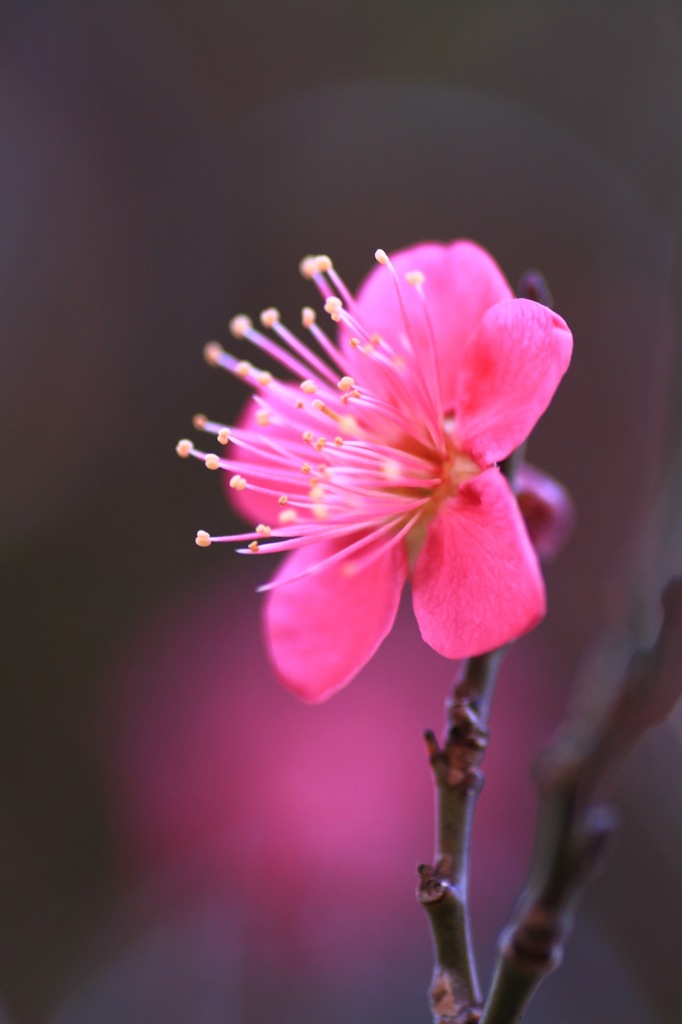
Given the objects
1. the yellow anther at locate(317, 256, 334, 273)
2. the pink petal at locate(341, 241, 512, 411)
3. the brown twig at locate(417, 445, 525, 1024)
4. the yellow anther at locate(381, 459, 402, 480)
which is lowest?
the brown twig at locate(417, 445, 525, 1024)

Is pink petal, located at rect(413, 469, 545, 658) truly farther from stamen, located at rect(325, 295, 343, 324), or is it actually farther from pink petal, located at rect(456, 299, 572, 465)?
stamen, located at rect(325, 295, 343, 324)

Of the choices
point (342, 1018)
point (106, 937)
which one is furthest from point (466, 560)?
point (106, 937)

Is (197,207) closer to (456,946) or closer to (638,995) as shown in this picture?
(638,995)

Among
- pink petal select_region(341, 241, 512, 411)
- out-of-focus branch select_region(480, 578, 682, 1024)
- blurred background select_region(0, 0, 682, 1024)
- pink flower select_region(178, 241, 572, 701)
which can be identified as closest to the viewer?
out-of-focus branch select_region(480, 578, 682, 1024)

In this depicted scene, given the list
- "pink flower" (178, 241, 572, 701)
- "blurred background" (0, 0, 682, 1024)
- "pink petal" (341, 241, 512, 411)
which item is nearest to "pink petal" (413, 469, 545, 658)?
"pink flower" (178, 241, 572, 701)

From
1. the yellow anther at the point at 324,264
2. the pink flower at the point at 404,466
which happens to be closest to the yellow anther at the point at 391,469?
the pink flower at the point at 404,466

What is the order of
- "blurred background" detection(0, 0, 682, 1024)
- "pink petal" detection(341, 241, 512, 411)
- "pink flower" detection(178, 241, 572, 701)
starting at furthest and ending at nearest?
1. "blurred background" detection(0, 0, 682, 1024)
2. "pink petal" detection(341, 241, 512, 411)
3. "pink flower" detection(178, 241, 572, 701)

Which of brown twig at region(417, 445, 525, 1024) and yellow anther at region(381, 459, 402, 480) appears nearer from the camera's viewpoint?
brown twig at region(417, 445, 525, 1024)

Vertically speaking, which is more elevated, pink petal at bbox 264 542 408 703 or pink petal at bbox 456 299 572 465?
pink petal at bbox 456 299 572 465

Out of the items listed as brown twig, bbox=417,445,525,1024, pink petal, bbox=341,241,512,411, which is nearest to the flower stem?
brown twig, bbox=417,445,525,1024

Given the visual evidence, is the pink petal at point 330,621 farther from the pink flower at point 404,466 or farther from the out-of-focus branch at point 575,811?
the out-of-focus branch at point 575,811
